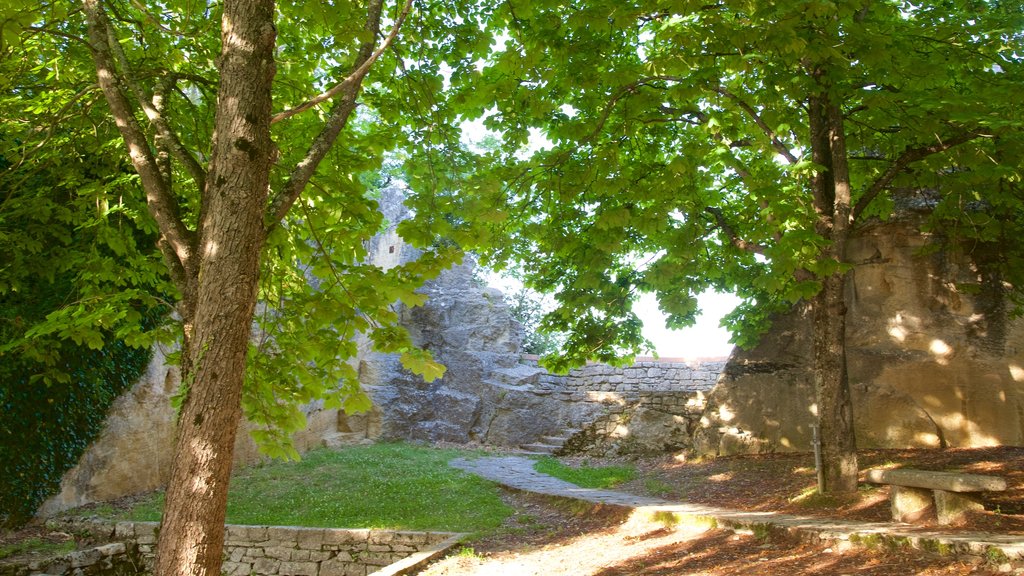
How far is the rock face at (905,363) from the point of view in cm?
1150

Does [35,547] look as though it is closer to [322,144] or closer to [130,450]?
[130,450]

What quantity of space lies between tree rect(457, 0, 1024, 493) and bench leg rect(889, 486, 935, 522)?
3.41 ft

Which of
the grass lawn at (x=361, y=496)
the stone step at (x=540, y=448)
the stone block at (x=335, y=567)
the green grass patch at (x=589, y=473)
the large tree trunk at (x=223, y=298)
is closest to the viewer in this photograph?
the large tree trunk at (x=223, y=298)

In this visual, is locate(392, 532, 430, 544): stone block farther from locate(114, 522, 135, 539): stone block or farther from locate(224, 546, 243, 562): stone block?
locate(114, 522, 135, 539): stone block

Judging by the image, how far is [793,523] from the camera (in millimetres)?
7559

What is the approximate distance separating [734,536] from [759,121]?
16.0 feet

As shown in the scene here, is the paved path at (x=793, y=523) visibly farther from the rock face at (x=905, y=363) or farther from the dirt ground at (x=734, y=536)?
the rock face at (x=905, y=363)

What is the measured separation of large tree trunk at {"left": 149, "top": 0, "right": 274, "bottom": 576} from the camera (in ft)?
12.5

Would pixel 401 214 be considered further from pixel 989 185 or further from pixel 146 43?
pixel 989 185

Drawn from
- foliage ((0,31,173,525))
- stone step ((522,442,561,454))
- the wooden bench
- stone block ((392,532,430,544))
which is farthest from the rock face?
foliage ((0,31,173,525))

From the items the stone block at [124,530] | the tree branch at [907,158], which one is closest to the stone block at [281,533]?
the stone block at [124,530]

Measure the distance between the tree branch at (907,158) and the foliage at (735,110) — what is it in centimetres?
2

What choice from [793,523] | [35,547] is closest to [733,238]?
[793,523]

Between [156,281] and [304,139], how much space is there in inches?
73.9
